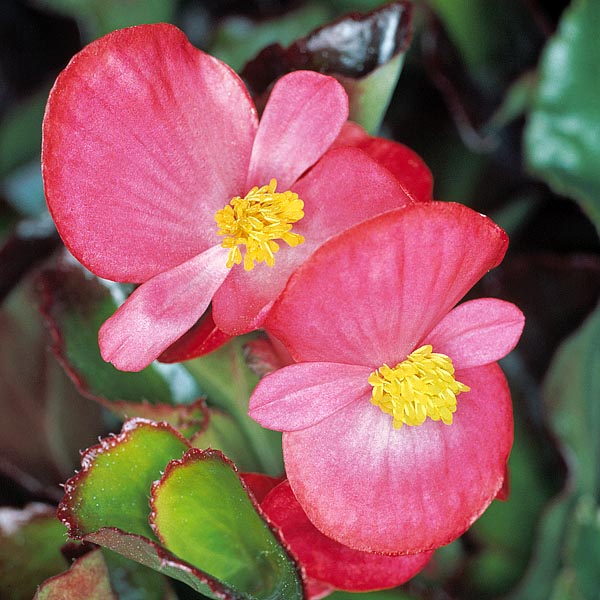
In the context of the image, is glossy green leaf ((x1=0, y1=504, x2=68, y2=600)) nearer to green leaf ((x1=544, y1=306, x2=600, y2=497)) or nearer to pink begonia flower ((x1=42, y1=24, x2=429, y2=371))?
pink begonia flower ((x1=42, y1=24, x2=429, y2=371))

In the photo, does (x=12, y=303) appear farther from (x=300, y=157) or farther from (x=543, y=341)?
(x=543, y=341)

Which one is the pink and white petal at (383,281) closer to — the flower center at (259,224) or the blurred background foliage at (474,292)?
the flower center at (259,224)

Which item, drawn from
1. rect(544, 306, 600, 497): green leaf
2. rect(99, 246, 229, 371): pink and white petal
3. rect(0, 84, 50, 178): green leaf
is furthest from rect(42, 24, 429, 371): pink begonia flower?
rect(0, 84, 50, 178): green leaf

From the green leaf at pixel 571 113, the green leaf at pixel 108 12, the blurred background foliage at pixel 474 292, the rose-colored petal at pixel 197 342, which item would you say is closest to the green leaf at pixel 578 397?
the blurred background foliage at pixel 474 292

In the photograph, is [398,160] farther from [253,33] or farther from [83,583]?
[253,33]

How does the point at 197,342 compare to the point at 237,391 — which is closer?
the point at 197,342

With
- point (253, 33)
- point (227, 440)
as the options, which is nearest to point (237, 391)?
point (227, 440)
